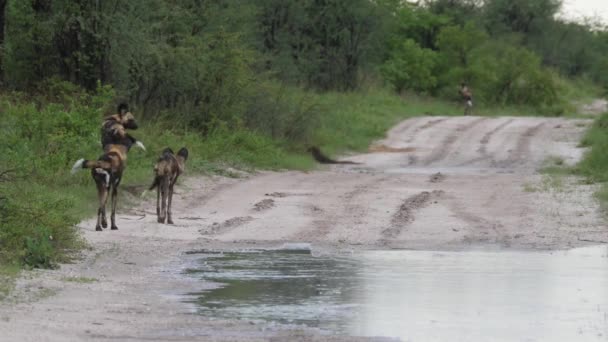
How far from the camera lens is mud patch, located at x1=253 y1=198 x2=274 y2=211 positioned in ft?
66.9

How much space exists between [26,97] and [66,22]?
2.02 m

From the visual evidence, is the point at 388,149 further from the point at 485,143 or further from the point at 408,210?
the point at 408,210

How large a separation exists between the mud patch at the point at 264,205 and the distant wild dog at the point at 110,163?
3545 millimetres

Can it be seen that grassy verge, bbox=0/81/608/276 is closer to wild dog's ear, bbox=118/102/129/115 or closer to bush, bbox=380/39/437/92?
wild dog's ear, bbox=118/102/129/115

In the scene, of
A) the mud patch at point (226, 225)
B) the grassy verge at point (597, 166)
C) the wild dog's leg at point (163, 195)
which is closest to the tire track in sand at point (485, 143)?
the grassy verge at point (597, 166)

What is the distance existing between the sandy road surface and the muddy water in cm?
60

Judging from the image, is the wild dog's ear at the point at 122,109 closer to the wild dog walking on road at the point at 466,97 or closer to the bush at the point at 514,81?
the wild dog walking on road at the point at 466,97

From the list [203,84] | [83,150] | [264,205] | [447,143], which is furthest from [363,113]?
[264,205]

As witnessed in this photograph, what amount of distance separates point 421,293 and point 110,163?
629cm

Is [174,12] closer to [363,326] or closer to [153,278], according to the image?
[153,278]

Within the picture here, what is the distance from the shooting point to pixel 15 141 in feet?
69.2

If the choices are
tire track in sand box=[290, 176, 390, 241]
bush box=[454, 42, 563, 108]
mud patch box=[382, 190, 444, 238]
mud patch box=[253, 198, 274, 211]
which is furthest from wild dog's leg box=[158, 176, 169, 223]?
bush box=[454, 42, 563, 108]

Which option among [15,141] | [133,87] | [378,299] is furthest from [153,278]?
[133,87]

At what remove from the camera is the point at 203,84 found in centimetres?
3144
